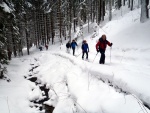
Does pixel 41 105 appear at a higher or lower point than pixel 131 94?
lower

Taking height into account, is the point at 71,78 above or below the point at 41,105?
above

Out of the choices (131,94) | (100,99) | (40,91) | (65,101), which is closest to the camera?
(131,94)

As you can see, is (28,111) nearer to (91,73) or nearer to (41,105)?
(41,105)

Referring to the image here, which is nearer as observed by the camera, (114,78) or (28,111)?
(114,78)

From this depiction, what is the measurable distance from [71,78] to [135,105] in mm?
4728

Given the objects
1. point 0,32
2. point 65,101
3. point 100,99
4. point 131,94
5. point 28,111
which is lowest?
point 28,111

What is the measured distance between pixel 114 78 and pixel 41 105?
3.67m

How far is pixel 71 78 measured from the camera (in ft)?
28.0

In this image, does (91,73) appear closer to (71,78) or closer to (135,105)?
(71,78)

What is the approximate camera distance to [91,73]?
24.8 feet

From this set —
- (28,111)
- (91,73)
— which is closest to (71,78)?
(91,73)

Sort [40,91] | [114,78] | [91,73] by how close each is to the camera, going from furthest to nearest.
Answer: [40,91]
[91,73]
[114,78]

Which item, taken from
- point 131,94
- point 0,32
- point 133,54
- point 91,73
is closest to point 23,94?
point 91,73

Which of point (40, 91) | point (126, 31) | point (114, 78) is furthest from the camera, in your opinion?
point (126, 31)
